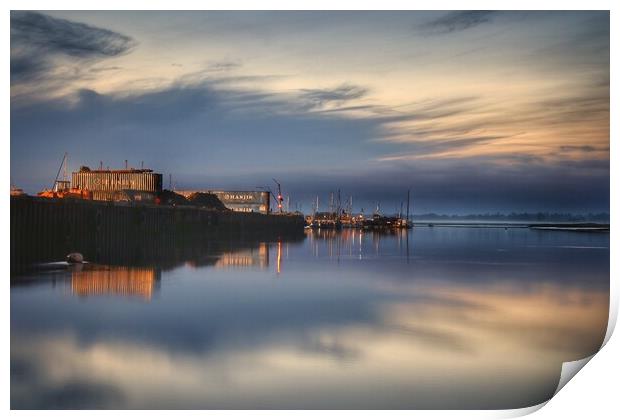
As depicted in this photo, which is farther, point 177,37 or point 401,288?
point 401,288

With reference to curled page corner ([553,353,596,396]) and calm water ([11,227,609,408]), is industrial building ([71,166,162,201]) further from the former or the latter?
curled page corner ([553,353,596,396])

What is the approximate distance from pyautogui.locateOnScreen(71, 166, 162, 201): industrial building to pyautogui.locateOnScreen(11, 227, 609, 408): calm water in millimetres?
37906

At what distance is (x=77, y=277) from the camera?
62.6 ft

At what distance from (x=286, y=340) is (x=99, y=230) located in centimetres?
2331

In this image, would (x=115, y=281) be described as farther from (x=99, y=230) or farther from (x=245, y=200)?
(x=245, y=200)

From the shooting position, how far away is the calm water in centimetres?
973

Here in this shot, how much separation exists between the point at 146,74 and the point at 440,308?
12.7m

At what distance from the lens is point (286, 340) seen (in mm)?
12555

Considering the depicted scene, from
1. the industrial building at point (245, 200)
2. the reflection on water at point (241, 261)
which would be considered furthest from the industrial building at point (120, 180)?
the industrial building at point (245, 200)

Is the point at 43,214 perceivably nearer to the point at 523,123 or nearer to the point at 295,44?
the point at 295,44

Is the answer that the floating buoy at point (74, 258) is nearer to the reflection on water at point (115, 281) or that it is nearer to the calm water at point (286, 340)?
the calm water at point (286, 340)

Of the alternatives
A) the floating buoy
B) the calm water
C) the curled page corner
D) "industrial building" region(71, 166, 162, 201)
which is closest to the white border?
the curled page corner
